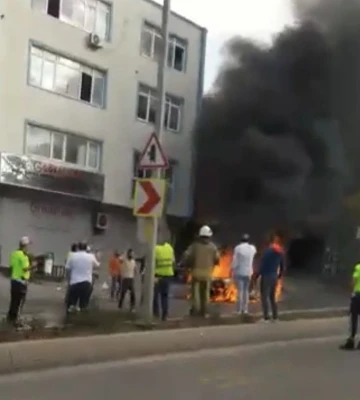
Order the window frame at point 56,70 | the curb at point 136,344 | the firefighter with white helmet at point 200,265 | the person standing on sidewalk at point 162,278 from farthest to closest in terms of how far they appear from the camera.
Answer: the window frame at point 56,70, the firefighter with white helmet at point 200,265, the person standing on sidewalk at point 162,278, the curb at point 136,344

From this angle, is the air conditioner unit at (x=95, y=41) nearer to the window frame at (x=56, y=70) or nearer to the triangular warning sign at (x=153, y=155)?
the window frame at (x=56, y=70)

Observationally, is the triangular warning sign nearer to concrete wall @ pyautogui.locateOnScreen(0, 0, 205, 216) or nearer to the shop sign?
the shop sign

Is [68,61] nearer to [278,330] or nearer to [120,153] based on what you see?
[120,153]

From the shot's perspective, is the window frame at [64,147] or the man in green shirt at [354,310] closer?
the man in green shirt at [354,310]

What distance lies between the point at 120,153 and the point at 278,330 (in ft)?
76.4

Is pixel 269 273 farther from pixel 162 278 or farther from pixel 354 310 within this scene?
pixel 354 310

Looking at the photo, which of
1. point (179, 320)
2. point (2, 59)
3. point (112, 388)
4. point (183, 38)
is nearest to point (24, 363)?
point (112, 388)

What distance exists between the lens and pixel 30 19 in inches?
1335

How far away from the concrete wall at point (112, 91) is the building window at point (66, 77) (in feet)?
0.96

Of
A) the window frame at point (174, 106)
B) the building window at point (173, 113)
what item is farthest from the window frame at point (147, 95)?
the building window at point (173, 113)

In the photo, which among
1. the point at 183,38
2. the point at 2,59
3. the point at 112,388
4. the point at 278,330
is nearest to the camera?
the point at 112,388

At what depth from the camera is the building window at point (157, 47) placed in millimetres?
40062

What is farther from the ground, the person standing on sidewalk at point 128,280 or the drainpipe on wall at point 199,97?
the drainpipe on wall at point 199,97

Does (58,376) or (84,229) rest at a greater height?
(84,229)
